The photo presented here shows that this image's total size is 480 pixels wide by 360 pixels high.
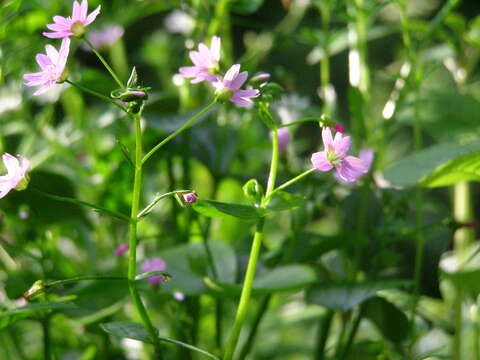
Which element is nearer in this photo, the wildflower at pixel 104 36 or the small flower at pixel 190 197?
the small flower at pixel 190 197

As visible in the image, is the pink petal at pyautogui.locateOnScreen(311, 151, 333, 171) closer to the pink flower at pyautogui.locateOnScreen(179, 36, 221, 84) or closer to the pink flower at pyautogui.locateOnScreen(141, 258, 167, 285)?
the pink flower at pyautogui.locateOnScreen(179, 36, 221, 84)

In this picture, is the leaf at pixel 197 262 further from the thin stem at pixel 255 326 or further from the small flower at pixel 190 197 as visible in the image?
the small flower at pixel 190 197

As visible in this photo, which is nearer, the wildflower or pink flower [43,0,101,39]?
pink flower [43,0,101,39]

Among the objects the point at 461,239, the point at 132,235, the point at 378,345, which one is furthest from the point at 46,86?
the point at 461,239

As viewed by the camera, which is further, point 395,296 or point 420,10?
point 420,10

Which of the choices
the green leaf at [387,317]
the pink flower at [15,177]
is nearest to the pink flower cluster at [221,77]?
the pink flower at [15,177]

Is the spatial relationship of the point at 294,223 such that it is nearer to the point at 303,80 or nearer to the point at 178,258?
the point at 178,258

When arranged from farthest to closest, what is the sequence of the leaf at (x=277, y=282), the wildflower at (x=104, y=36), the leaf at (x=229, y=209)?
1. the wildflower at (x=104, y=36)
2. the leaf at (x=277, y=282)
3. the leaf at (x=229, y=209)

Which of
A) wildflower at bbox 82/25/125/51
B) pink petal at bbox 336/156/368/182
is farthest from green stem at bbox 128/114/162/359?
wildflower at bbox 82/25/125/51
